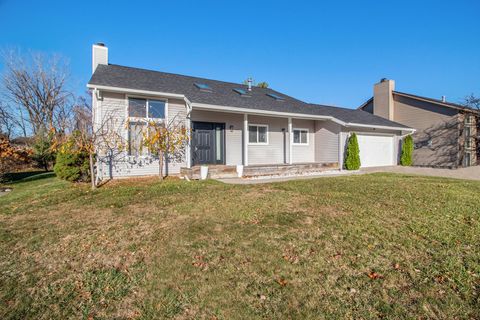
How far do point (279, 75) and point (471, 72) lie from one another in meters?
16.4

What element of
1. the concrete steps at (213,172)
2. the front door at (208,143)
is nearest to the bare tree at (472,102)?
the front door at (208,143)

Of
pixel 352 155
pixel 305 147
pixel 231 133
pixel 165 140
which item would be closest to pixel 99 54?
pixel 165 140

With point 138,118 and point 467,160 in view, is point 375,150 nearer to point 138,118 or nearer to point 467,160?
point 467,160

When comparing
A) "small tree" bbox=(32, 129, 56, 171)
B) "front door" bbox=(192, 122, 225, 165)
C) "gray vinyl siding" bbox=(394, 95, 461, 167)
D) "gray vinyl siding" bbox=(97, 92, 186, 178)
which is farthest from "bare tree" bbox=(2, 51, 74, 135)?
"gray vinyl siding" bbox=(394, 95, 461, 167)

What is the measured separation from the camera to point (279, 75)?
79.6 ft

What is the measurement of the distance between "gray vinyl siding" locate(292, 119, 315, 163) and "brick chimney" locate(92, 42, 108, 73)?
987 cm

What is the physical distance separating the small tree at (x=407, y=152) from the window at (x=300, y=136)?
22.5 feet

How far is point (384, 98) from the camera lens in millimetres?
19375

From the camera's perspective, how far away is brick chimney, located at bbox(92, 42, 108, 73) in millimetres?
11898

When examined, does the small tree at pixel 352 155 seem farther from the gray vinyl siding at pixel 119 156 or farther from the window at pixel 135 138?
the window at pixel 135 138

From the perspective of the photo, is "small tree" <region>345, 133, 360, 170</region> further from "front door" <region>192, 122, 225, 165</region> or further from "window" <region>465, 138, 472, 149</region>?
"window" <region>465, 138, 472, 149</region>

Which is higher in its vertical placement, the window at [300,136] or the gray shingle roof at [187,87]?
the gray shingle roof at [187,87]

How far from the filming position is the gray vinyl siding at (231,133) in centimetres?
1189

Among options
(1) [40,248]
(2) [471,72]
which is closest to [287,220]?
(1) [40,248]
